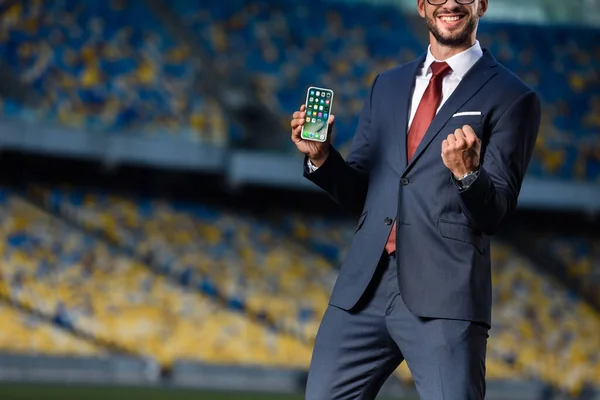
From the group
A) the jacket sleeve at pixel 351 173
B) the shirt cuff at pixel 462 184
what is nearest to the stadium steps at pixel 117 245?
the jacket sleeve at pixel 351 173

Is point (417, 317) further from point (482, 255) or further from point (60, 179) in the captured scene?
point (60, 179)

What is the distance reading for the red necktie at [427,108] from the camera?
10.5ft

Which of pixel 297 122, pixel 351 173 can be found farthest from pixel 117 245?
pixel 297 122

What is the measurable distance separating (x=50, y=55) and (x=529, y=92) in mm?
13910

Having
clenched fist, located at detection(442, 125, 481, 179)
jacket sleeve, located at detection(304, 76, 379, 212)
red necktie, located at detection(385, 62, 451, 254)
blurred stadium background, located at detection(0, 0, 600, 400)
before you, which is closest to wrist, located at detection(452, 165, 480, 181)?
clenched fist, located at detection(442, 125, 481, 179)

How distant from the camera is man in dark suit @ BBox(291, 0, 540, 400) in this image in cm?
297

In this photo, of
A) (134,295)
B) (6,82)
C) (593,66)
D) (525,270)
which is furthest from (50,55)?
(593,66)

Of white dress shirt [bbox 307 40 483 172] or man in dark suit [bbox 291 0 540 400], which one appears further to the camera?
white dress shirt [bbox 307 40 483 172]

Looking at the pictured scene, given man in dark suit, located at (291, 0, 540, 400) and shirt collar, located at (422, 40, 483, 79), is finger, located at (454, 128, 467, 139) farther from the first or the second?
shirt collar, located at (422, 40, 483, 79)

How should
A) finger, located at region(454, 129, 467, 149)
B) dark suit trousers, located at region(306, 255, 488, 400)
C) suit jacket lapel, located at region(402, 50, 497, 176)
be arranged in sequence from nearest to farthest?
1. finger, located at region(454, 129, 467, 149)
2. dark suit trousers, located at region(306, 255, 488, 400)
3. suit jacket lapel, located at region(402, 50, 497, 176)

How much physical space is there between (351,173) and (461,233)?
0.43 meters

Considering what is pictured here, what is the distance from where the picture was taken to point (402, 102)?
327 cm

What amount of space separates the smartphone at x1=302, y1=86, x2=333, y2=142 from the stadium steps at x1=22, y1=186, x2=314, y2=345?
11.8 metres

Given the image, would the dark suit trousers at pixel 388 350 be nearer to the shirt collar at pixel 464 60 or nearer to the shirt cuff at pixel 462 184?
the shirt cuff at pixel 462 184
